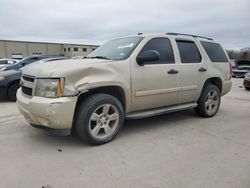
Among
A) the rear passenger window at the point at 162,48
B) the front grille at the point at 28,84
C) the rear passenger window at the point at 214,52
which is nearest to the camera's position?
the front grille at the point at 28,84

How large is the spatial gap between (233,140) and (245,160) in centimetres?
82

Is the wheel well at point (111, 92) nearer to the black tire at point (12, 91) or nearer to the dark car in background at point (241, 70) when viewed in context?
the black tire at point (12, 91)

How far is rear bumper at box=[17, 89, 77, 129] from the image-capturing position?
3.48 m

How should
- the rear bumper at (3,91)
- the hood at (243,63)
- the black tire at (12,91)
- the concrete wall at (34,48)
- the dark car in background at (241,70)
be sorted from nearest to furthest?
the rear bumper at (3,91)
the black tire at (12,91)
the dark car in background at (241,70)
the hood at (243,63)
the concrete wall at (34,48)

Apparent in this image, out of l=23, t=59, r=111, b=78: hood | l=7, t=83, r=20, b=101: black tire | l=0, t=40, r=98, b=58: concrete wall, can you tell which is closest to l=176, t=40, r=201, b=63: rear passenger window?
l=23, t=59, r=111, b=78: hood

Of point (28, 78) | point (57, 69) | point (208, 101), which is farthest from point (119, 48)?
point (208, 101)

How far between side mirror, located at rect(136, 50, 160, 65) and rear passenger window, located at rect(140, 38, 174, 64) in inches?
11.9

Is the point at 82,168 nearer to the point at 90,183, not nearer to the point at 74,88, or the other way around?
the point at 90,183

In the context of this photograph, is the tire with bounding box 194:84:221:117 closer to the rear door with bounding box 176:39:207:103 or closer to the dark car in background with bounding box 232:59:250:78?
the rear door with bounding box 176:39:207:103

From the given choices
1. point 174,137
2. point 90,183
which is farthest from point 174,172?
point 174,137

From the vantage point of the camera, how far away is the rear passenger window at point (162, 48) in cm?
463

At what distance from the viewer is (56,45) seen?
63719 millimetres

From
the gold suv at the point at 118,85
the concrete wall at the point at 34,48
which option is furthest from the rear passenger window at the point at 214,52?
the concrete wall at the point at 34,48

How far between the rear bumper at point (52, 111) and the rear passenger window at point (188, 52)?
2.57 m
